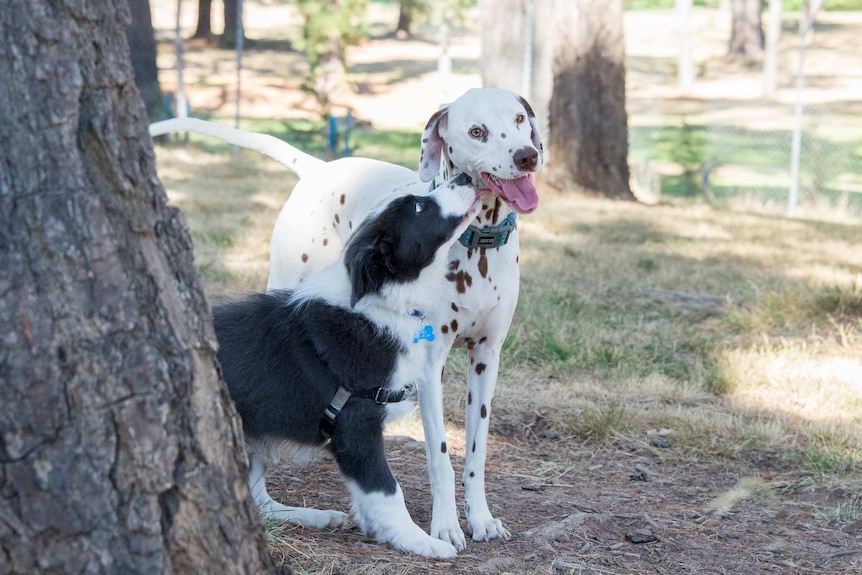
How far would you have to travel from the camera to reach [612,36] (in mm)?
12477

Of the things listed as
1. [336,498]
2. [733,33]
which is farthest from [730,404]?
[733,33]

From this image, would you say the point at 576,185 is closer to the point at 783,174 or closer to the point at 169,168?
the point at 169,168

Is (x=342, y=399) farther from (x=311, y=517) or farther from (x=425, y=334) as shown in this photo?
(x=311, y=517)

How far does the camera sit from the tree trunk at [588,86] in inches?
488

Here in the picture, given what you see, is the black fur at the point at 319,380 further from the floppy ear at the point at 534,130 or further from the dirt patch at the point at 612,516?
the floppy ear at the point at 534,130

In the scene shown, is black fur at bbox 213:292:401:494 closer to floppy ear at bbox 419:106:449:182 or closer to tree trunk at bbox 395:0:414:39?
floppy ear at bbox 419:106:449:182

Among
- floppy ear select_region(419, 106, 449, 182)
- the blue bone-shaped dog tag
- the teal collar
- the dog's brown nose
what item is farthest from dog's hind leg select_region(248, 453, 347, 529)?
the dog's brown nose

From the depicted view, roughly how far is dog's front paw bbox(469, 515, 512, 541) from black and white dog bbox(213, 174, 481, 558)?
246 millimetres

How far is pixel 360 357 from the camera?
349 centimetres

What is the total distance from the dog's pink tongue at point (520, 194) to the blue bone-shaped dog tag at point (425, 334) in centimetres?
52

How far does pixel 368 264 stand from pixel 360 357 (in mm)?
319

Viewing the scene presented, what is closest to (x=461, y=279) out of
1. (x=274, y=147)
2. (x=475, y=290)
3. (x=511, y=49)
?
(x=475, y=290)

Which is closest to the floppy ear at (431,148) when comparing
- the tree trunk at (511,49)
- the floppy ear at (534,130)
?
the floppy ear at (534,130)

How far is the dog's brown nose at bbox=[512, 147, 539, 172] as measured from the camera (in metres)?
3.59
